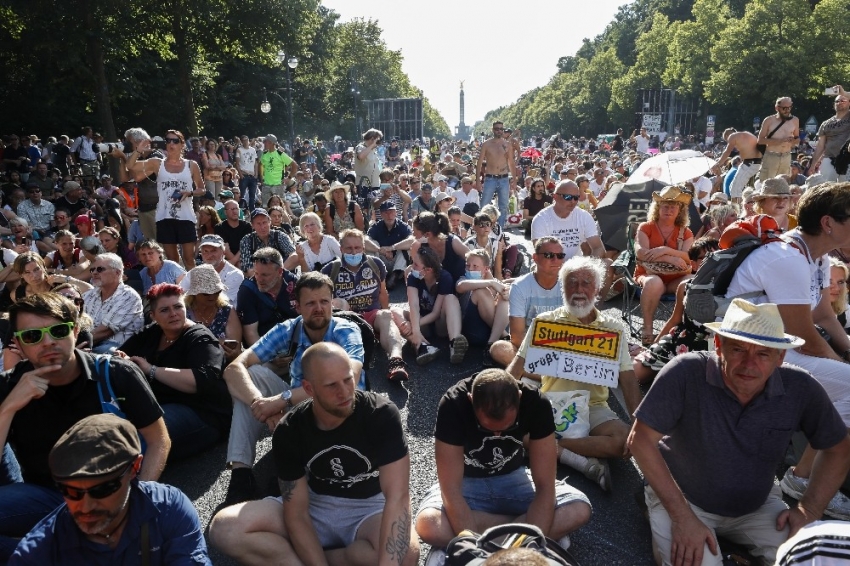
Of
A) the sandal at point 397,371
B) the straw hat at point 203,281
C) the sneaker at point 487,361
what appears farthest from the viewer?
the sneaker at point 487,361

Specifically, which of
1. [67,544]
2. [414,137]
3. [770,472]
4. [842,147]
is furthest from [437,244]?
[414,137]

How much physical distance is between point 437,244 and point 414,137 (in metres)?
32.0

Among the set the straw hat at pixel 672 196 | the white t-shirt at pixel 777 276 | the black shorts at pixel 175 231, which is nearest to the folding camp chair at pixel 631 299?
the straw hat at pixel 672 196

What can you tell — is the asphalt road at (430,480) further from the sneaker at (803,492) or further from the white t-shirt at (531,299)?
the white t-shirt at (531,299)

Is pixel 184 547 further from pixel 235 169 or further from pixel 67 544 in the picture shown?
pixel 235 169

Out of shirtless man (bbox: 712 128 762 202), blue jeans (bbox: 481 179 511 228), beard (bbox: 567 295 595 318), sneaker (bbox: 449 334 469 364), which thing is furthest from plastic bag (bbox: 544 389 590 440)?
blue jeans (bbox: 481 179 511 228)

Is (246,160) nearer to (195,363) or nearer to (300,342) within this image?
(195,363)

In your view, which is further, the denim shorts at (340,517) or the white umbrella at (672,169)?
the white umbrella at (672,169)

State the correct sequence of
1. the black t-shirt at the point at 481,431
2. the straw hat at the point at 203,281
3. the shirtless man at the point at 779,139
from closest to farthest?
the black t-shirt at the point at 481,431 < the straw hat at the point at 203,281 < the shirtless man at the point at 779,139

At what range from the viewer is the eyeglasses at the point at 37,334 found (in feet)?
10.4

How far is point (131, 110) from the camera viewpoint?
30.5 metres

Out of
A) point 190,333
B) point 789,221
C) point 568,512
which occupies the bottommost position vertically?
point 568,512

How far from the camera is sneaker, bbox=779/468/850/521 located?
3.49m

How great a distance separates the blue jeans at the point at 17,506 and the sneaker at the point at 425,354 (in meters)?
3.42
